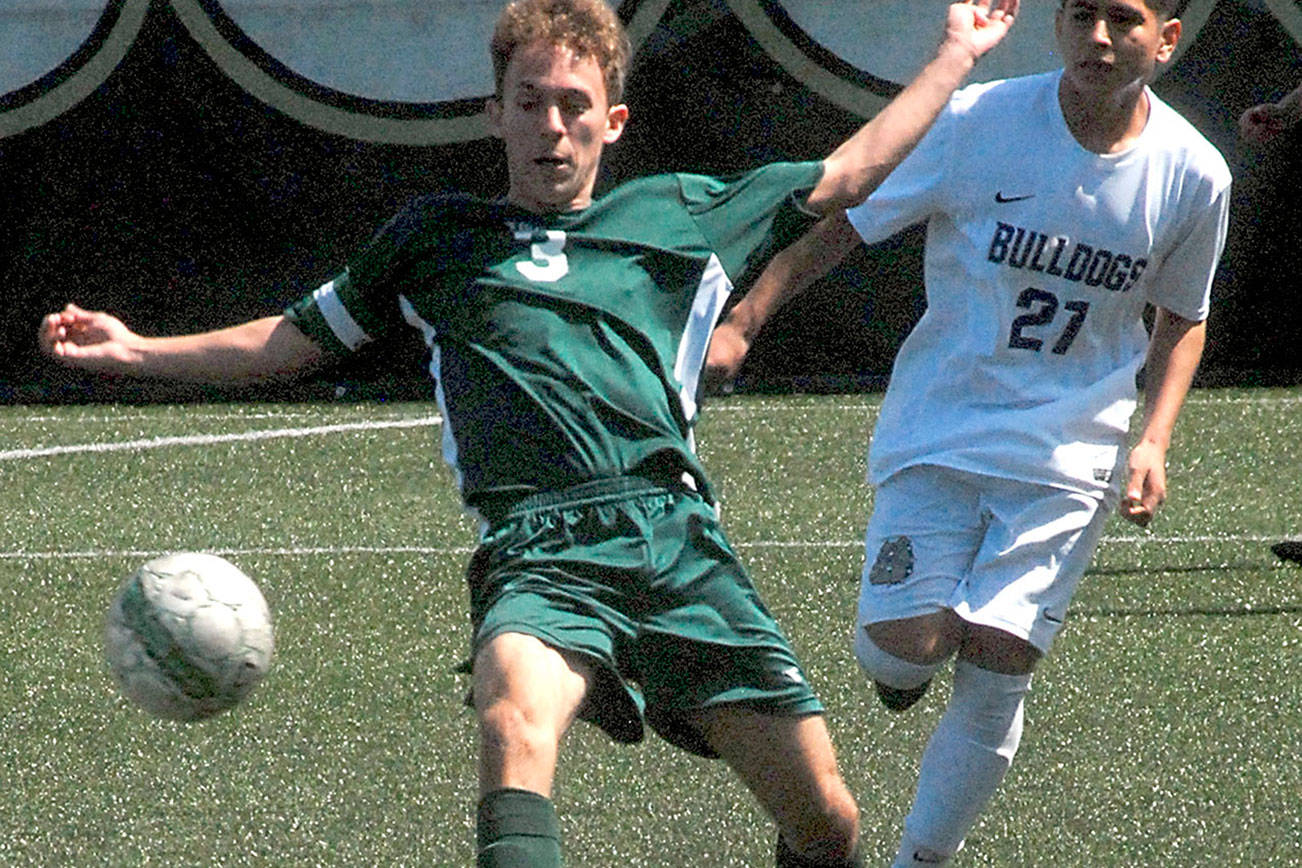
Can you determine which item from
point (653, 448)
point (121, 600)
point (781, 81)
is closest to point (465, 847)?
point (121, 600)

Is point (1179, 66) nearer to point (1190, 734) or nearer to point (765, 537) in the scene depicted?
point (765, 537)

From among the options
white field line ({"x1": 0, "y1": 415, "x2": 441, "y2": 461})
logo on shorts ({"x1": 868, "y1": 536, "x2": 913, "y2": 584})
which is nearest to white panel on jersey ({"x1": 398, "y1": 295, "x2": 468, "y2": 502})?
logo on shorts ({"x1": 868, "y1": 536, "x2": 913, "y2": 584})

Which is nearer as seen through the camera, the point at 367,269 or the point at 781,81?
the point at 367,269

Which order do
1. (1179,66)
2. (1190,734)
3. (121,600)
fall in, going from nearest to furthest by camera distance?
(121,600) < (1190,734) < (1179,66)

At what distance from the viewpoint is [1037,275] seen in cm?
413

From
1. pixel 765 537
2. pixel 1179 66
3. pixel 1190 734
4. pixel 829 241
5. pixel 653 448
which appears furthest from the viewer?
pixel 1179 66

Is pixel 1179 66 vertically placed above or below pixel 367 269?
below

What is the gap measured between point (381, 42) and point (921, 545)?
776 centimetres

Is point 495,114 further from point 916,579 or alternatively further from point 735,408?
point 735,408

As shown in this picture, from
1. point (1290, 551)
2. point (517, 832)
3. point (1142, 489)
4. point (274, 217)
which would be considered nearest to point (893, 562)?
point (1142, 489)

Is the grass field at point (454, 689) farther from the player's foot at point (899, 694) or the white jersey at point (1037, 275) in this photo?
the white jersey at point (1037, 275)

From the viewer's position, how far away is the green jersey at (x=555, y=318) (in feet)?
11.8

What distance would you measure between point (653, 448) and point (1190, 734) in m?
2.22

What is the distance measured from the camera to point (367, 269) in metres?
3.74
